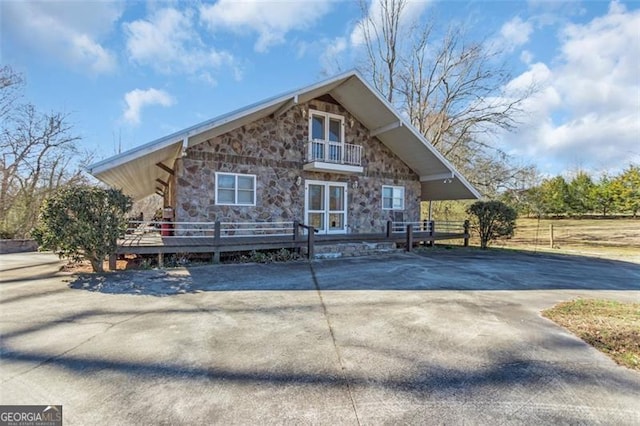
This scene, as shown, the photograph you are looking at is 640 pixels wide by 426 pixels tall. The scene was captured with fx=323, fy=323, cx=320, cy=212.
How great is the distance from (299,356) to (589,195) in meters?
34.0

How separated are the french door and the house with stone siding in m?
0.04

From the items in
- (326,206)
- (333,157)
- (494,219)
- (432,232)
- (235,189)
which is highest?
(333,157)

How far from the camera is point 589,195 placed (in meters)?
27.9

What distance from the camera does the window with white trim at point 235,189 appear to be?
10695 mm

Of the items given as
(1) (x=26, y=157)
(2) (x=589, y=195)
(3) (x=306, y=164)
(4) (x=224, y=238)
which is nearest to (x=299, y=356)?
(4) (x=224, y=238)

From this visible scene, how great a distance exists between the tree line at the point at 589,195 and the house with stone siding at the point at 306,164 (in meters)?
13.0

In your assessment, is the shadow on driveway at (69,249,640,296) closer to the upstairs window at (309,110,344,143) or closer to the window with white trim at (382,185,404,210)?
the window with white trim at (382,185,404,210)

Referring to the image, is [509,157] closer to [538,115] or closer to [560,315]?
[538,115]

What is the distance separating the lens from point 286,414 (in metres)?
2.59

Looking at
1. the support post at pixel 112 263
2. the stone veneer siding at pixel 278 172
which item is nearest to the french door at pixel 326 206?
the stone veneer siding at pixel 278 172

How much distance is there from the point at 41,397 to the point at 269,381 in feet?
6.36

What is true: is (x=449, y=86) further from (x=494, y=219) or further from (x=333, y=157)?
(x=333, y=157)

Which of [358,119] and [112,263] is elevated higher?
[358,119]

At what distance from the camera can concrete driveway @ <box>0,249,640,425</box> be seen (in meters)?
2.68
